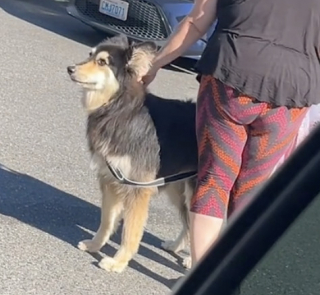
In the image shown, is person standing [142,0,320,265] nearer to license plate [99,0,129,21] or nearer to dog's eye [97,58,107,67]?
dog's eye [97,58,107,67]

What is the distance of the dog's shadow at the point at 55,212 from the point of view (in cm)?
474

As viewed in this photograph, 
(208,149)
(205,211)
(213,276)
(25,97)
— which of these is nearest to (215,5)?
(208,149)

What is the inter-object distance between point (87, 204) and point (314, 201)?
13.2ft

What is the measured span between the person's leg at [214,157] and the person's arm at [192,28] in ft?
0.73

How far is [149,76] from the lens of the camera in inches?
158

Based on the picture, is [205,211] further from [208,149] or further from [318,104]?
[318,104]

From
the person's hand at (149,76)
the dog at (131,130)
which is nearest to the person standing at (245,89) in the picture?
the person's hand at (149,76)

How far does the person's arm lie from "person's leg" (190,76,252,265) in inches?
8.7

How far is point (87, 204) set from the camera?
17.2 feet

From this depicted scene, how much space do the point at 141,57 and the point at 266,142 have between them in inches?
35.5

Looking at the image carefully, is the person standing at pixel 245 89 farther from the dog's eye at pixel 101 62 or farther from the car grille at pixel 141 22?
the car grille at pixel 141 22

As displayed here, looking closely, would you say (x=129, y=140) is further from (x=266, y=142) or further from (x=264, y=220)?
(x=264, y=220)

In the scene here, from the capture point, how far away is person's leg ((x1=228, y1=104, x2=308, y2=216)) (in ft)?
11.4

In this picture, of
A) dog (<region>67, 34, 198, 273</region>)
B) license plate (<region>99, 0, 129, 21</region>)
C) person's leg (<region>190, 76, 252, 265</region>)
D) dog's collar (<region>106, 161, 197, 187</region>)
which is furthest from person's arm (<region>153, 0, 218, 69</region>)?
license plate (<region>99, 0, 129, 21</region>)
